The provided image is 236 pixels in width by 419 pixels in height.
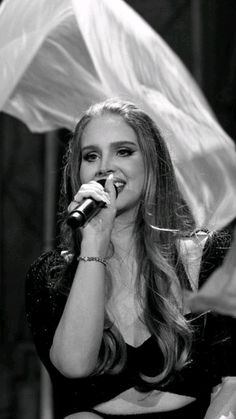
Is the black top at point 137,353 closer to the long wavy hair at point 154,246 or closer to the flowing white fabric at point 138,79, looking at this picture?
the long wavy hair at point 154,246

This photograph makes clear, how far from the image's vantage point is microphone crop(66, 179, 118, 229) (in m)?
1.39

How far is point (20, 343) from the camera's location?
3104 mm

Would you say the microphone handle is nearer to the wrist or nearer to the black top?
the wrist

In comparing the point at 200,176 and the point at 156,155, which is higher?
the point at 156,155

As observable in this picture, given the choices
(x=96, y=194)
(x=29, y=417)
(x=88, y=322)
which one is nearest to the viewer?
(x=96, y=194)

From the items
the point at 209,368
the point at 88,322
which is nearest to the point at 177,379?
the point at 209,368

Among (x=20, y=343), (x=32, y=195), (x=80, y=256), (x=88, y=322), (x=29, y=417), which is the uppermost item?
(x=80, y=256)

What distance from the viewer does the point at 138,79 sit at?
86.2 inches

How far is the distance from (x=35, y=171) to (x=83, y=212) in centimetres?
180

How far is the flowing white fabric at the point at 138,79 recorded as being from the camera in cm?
214

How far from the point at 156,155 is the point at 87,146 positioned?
161 mm

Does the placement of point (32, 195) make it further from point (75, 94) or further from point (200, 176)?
point (200, 176)

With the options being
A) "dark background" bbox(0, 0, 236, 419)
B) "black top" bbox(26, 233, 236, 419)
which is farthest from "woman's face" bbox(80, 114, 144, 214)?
"dark background" bbox(0, 0, 236, 419)

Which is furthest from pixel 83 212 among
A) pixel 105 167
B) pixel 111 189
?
pixel 105 167
